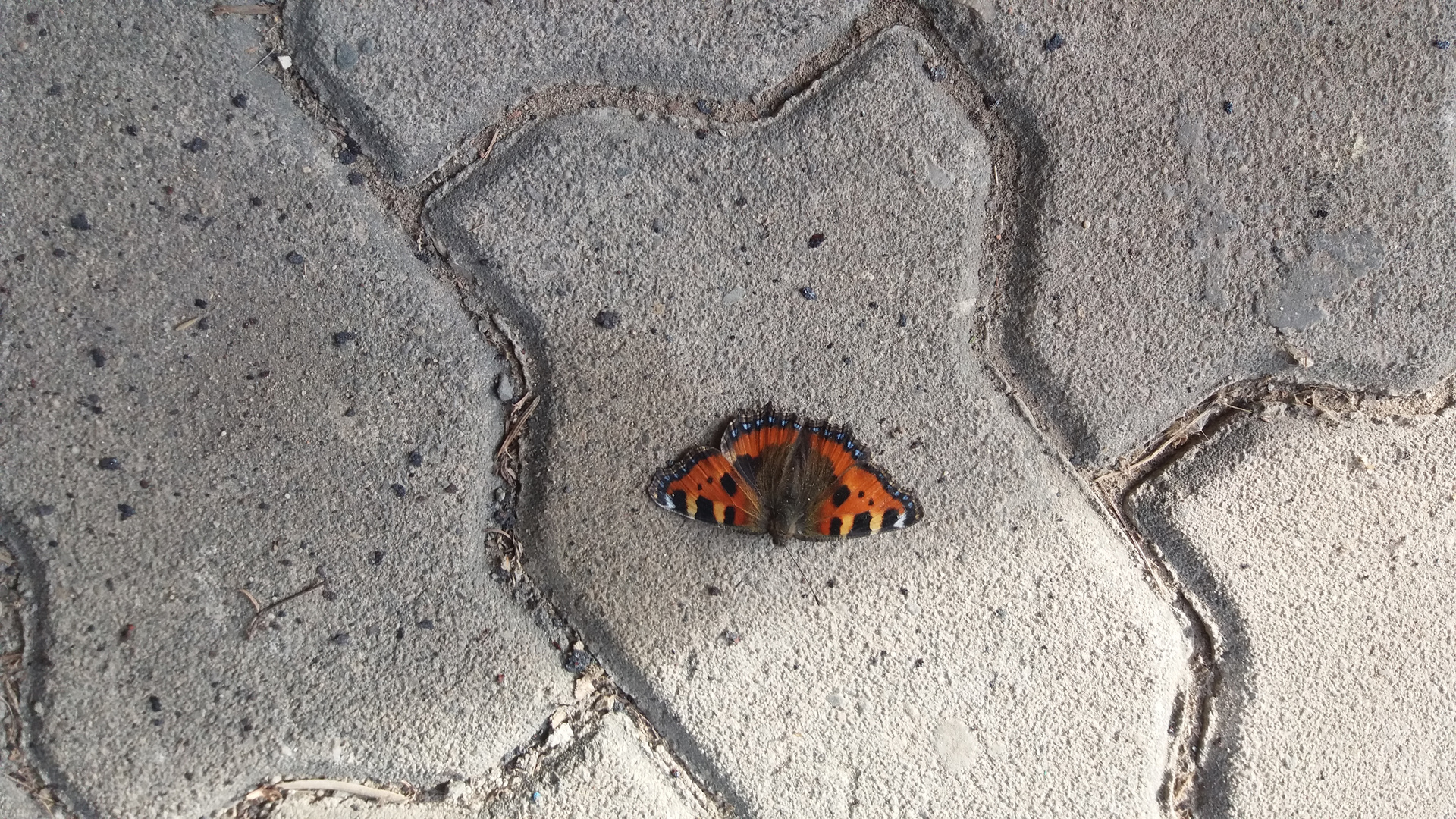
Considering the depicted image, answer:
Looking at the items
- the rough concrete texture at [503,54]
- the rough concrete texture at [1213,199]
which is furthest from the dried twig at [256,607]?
the rough concrete texture at [1213,199]

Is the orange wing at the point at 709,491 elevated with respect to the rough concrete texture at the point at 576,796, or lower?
elevated

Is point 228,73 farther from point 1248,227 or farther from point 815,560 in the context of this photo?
point 1248,227

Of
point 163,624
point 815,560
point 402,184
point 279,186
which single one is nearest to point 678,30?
point 402,184

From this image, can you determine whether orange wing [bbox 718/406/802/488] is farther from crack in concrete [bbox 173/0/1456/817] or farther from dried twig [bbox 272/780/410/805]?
dried twig [bbox 272/780/410/805]

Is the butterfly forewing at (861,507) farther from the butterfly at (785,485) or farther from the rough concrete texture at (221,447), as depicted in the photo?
the rough concrete texture at (221,447)

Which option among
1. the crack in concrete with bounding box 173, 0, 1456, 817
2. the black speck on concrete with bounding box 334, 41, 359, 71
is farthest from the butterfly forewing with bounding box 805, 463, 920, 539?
Result: the black speck on concrete with bounding box 334, 41, 359, 71

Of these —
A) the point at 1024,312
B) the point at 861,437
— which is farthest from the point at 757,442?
the point at 1024,312
